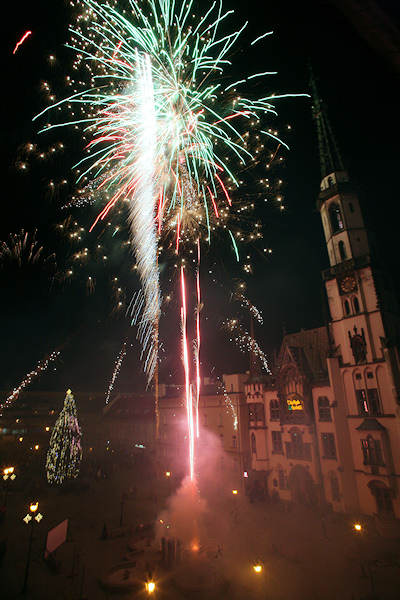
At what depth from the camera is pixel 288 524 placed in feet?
77.5

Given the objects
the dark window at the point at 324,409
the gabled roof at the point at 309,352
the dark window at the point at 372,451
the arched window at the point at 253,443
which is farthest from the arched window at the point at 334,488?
the arched window at the point at 253,443

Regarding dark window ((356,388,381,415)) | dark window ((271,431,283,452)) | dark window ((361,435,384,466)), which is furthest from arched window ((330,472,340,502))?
dark window ((271,431,283,452))

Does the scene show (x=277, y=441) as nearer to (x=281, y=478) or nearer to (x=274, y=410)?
(x=274, y=410)

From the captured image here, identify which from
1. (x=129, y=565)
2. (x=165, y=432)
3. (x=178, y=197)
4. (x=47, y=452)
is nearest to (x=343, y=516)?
(x=129, y=565)

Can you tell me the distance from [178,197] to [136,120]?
4.43m

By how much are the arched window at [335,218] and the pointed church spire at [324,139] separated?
165 inches

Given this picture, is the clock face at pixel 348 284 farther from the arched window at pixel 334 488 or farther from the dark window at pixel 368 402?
the arched window at pixel 334 488

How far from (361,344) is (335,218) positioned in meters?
13.4

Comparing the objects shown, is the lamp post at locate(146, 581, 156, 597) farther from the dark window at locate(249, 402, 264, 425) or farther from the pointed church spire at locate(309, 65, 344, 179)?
the pointed church spire at locate(309, 65, 344, 179)

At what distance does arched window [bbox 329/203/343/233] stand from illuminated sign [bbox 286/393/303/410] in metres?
17.1

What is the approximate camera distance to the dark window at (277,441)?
109 ft

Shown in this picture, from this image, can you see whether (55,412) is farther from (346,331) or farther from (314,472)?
(346,331)

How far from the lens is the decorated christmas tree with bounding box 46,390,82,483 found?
38.5 meters

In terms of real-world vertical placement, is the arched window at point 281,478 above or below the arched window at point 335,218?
below
